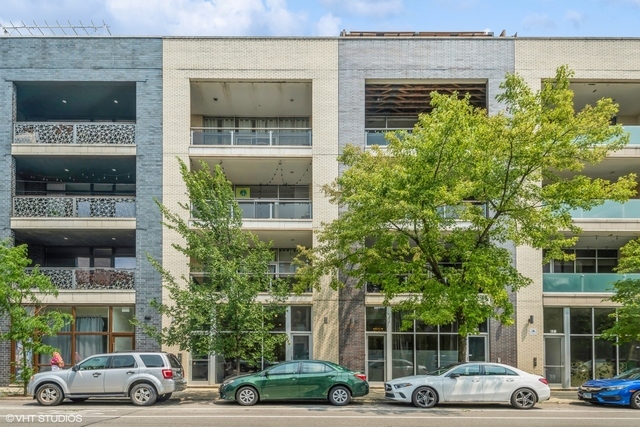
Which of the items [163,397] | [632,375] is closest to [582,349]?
[632,375]

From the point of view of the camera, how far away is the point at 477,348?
23578mm

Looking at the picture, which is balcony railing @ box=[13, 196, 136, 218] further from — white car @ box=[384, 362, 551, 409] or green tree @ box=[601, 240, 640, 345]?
green tree @ box=[601, 240, 640, 345]

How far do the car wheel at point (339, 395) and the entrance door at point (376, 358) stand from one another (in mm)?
6339

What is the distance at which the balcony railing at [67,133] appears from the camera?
23844 millimetres

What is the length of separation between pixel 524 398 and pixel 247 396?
8.11 m

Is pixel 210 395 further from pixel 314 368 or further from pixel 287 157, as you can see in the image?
pixel 287 157

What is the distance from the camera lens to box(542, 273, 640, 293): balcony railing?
23.3 m

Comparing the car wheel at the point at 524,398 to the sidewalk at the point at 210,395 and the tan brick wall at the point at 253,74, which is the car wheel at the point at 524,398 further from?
the tan brick wall at the point at 253,74

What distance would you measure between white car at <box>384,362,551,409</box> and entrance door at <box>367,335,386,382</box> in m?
6.39

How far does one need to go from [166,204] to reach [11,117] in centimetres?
744

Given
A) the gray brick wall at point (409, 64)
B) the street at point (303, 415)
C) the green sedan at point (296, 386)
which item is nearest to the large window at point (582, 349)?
the street at point (303, 415)

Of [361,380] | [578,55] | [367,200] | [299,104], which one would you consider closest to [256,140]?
[299,104]

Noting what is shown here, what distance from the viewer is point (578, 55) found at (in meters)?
24.2

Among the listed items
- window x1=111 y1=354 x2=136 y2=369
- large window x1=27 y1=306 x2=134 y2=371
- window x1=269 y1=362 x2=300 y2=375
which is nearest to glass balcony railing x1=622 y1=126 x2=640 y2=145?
window x1=269 y1=362 x2=300 y2=375
